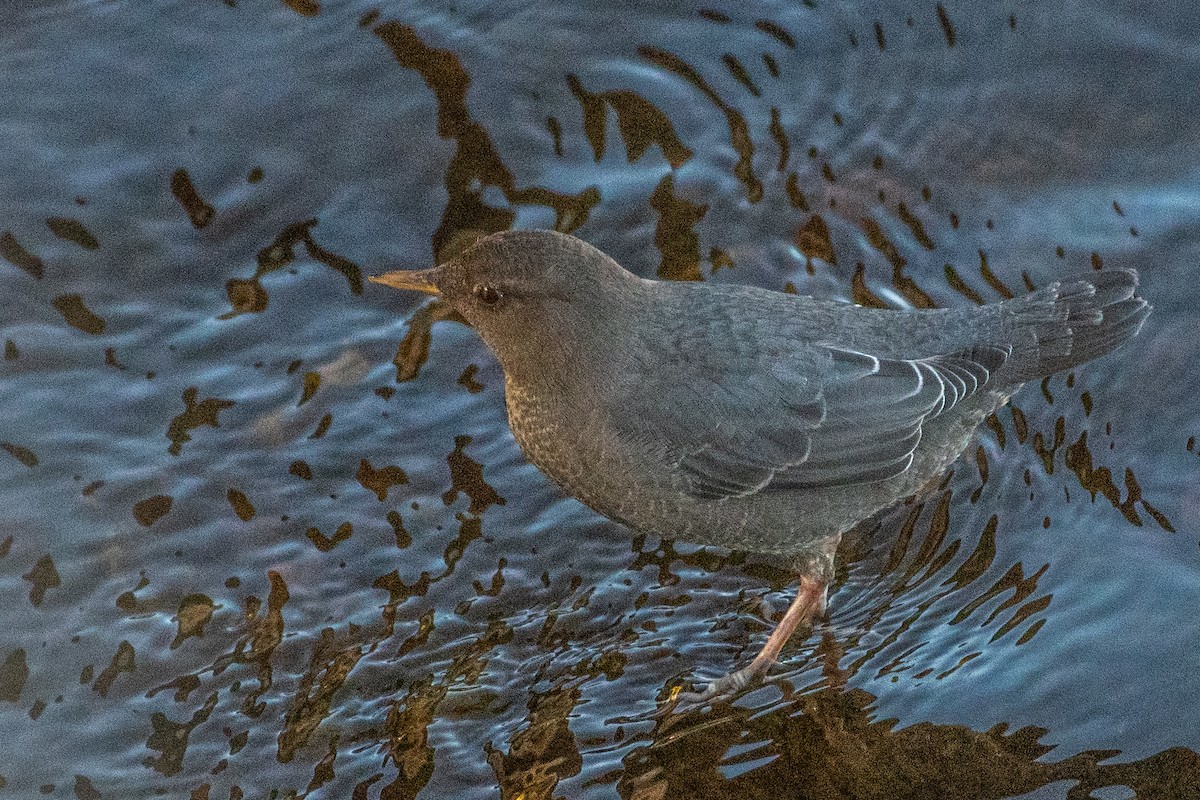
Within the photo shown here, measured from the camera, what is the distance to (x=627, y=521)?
4.07 meters

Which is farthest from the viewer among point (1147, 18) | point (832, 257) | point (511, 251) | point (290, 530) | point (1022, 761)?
point (1147, 18)

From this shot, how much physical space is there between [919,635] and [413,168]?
259 cm

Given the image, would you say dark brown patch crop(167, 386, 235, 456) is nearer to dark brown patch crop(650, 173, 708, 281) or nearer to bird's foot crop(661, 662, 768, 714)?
dark brown patch crop(650, 173, 708, 281)

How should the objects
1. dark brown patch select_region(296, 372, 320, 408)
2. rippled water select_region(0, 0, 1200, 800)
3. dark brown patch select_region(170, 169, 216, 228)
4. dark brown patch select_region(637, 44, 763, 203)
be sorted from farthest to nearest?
1. dark brown patch select_region(637, 44, 763, 203)
2. dark brown patch select_region(170, 169, 216, 228)
3. dark brown patch select_region(296, 372, 320, 408)
4. rippled water select_region(0, 0, 1200, 800)

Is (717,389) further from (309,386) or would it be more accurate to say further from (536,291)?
(309,386)

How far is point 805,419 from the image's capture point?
405cm

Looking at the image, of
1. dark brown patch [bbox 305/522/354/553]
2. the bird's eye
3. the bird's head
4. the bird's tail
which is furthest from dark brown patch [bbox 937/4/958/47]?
dark brown patch [bbox 305/522/354/553]

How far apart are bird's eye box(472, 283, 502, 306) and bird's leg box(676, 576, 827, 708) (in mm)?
1238

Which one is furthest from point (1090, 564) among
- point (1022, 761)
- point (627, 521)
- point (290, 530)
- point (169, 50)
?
point (169, 50)

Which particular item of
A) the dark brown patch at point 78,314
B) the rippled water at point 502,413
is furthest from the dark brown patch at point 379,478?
the dark brown patch at point 78,314

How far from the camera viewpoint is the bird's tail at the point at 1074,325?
4266 millimetres

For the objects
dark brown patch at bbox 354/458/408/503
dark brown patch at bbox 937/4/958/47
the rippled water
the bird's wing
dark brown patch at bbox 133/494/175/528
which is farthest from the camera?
dark brown patch at bbox 937/4/958/47

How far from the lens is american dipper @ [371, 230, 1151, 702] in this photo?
3949 millimetres

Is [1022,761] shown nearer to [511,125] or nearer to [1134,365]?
[1134,365]
